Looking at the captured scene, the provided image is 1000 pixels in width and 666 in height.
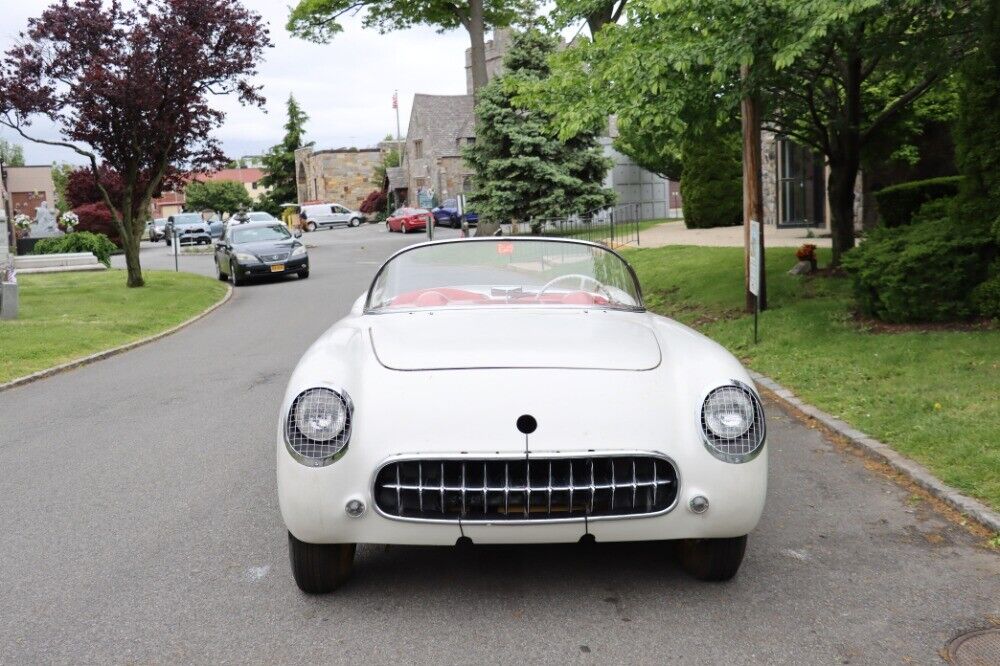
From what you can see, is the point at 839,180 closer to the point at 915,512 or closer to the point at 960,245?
the point at 960,245

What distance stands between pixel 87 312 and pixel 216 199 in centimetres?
8603

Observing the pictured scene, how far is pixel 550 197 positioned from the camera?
33656mm

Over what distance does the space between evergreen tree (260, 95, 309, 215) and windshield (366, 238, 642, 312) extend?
270ft

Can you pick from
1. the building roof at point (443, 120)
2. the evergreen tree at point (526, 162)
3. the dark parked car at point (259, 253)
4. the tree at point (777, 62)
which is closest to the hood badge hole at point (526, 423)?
the tree at point (777, 62)

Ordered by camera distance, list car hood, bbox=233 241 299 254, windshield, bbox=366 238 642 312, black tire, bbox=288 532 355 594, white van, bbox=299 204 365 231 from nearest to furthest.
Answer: black tire, bbox=288 532 355 594 → windshield, bbox=366 238 642 312 → car hood, bbox=233 241 299 254 → white van, bbox=299 204 365 231

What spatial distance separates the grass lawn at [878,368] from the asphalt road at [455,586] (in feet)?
1.66

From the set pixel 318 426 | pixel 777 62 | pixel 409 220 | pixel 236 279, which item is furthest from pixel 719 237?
pixel 409 220

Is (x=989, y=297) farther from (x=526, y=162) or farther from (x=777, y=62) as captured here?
(x=526, y=162)

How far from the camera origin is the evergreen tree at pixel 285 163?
87.2 metres

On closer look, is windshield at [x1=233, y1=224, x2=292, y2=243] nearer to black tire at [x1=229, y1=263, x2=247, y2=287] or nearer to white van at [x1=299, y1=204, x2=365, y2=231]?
black tire at [x1=229, y1=263, x2=247, y2=287]

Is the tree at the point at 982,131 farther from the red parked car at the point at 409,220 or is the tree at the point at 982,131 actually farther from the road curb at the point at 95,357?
the red parked car at the point at 409,220

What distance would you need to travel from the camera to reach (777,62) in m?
8.93

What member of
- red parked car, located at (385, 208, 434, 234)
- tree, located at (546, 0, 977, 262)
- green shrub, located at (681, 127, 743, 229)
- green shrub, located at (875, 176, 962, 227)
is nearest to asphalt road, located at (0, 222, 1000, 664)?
tree, located at (546, 0, 977, 262)

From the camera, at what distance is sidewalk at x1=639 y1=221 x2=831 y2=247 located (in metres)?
22.2
